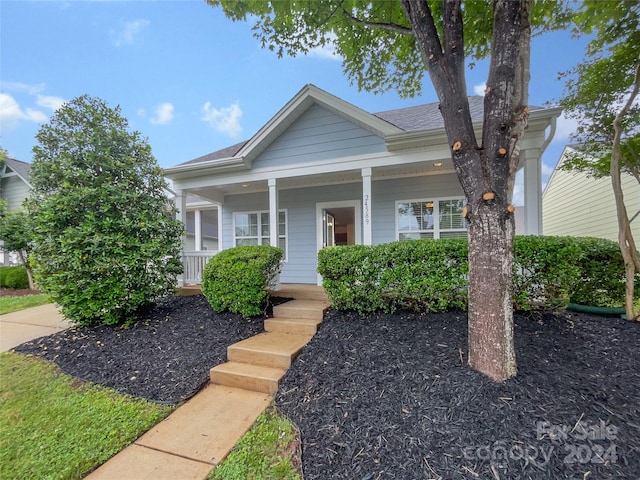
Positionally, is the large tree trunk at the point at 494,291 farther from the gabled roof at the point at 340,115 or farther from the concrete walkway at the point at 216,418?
the gabled roof at the point at 340,115

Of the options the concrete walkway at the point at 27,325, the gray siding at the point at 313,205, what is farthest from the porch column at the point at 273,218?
the concrete walkway at the point at 27,325

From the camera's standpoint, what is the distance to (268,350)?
3.40m

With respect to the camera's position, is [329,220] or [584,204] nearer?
[329,220]

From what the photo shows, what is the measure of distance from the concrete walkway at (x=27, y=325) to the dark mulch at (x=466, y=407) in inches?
194

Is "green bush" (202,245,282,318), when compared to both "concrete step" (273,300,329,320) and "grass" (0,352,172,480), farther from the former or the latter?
"grass" (0,352,172,480)

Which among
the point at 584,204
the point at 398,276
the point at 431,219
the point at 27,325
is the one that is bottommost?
the point at 27,325

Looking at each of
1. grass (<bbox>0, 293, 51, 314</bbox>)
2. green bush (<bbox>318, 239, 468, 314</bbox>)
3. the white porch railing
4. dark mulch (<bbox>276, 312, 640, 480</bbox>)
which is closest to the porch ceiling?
the white porch railing

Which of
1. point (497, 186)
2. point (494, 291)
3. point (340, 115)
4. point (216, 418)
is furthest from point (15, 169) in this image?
point (494, 291)

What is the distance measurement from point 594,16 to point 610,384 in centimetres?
478

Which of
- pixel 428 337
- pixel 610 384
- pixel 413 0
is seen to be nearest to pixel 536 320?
pixel 610 384

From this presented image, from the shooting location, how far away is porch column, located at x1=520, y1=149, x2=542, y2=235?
180 inches

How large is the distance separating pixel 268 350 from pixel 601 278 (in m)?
4.64

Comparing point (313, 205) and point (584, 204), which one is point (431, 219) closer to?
point (313, 205)

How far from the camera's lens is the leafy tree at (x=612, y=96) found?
3.62 metres
